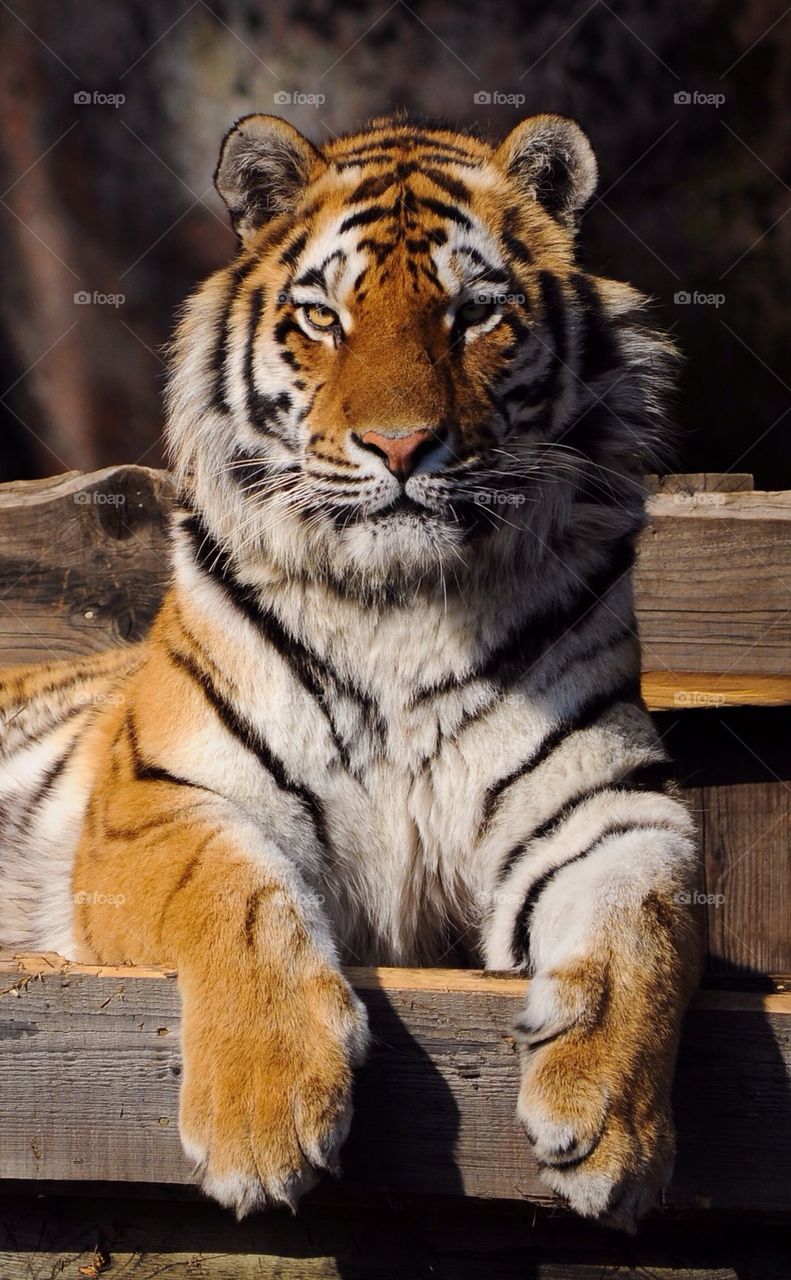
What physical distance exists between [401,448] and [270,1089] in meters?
0.79

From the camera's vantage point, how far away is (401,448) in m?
1.70

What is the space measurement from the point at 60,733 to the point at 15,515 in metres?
0.51

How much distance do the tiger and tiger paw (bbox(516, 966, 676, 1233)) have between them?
0.38 feet

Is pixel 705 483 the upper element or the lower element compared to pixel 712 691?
upper

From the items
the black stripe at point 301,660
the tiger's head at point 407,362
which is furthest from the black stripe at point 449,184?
the black stripe at point 301,660

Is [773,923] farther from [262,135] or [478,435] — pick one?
[262,135]

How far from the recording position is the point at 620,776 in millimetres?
1901

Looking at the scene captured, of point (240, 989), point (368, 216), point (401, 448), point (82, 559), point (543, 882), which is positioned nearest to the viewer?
point (240, 989)

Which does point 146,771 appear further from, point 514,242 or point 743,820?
point 743,820

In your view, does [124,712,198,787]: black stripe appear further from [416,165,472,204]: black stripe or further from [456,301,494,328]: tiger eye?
[416,165,472,204]: black stripe

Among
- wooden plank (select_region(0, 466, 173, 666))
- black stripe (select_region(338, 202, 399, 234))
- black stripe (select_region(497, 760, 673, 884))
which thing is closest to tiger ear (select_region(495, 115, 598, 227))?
black stripe (select_region(338, 202, 399, 234))

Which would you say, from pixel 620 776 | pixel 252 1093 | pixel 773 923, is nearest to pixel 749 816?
pixel 773 923

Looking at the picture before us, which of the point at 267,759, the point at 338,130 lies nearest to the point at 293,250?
the point at 267,759

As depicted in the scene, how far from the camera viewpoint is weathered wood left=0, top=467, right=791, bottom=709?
8.65 ft
